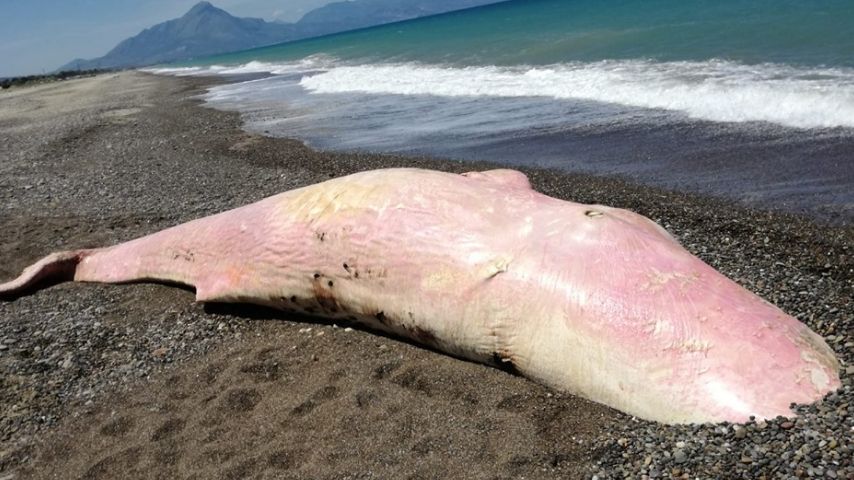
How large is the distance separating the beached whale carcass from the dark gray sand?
6.9 inches

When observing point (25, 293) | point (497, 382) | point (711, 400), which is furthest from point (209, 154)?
point (711, 400)

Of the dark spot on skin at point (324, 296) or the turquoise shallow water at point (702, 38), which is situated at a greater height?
the turquoise shallow water at point (702, 38)

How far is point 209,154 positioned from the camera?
12.9m

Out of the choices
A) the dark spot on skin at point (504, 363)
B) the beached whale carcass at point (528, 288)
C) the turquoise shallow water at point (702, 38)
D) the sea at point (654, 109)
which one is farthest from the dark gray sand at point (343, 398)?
the turquoise shallow water at point (702, 38)

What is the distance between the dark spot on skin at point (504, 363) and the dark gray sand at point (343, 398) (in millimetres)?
66

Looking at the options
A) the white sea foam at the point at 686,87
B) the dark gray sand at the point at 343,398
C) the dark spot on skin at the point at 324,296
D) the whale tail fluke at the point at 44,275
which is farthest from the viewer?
the white sea foam at the point at 686,87

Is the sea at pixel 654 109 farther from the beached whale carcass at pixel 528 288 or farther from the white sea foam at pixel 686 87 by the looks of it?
the beached whale carcass at pixel 528 288

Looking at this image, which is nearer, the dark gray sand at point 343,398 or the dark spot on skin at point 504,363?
the dark gray sand at point 343,398

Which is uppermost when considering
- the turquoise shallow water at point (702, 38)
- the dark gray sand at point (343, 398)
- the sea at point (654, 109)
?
the turquoise shallow water at point (702, 38)

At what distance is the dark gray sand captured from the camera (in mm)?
3293

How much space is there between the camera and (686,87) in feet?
40.1

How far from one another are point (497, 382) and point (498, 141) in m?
7.39

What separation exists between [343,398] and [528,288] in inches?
57.6

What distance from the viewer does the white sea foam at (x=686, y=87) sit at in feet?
31.0
